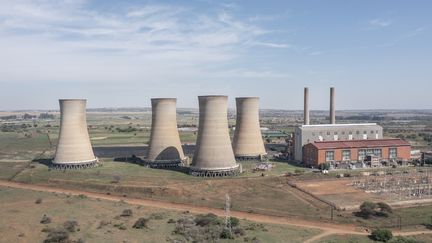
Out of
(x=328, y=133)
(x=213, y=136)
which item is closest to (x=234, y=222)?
(x=213, y=136)

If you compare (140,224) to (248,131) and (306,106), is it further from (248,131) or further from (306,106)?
(306,106)

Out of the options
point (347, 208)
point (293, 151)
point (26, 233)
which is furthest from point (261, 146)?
point (26, 233)

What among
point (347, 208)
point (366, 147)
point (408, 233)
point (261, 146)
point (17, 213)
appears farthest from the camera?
point (261, 146)

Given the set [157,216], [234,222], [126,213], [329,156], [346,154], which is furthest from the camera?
[346,154]

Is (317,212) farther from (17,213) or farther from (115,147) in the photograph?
(115,147)

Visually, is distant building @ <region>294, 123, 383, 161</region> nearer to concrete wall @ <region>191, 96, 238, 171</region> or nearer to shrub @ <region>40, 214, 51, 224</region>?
concrete wall @ <region>191, 96, 238, 171</region>

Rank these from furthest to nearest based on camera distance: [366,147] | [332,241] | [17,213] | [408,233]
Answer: [366,147] < [17,213] < [408,233] < [332,241]
